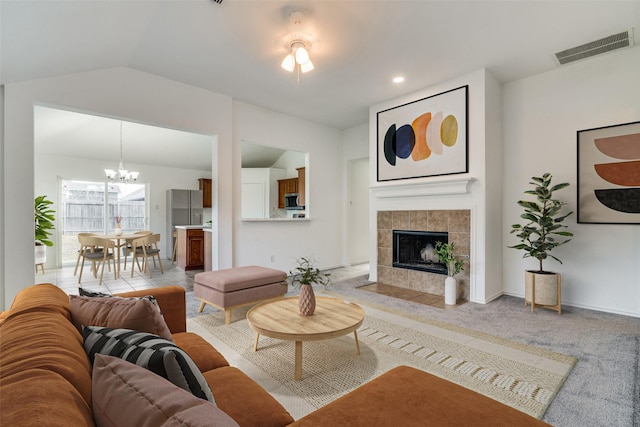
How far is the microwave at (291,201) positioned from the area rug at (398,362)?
4819 mm

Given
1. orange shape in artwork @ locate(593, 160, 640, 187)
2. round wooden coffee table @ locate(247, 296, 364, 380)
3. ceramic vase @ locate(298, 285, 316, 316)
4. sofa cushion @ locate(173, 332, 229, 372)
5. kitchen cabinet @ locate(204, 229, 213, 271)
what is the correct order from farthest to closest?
kitchen cabinet @ locate(204, 229, 213, 271) < orange shape in artwork @ locate(593, 160, 640, 187) < ceramic vase @ locate(298, 285, 316, 316) < round wooden coffee table @ locate(247, 296, 364, 380) < sofa cushion @ locate(173, 332, 229, 372)

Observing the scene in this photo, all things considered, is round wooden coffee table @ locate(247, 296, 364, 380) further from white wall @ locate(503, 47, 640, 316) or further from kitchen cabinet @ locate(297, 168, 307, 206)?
kitchen cabinet @ locate(297, 168, 307, 206)

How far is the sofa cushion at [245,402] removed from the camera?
40.3 inches

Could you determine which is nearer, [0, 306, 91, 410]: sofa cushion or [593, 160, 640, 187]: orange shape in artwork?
[0, 306, 91, 410]: sofa cushion

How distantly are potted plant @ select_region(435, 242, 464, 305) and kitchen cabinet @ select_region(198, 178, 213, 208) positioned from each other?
6633mm

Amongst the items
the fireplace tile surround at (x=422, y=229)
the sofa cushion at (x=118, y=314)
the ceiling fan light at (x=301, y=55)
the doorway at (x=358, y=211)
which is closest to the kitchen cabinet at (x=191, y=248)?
the doorway at (x=358, y=211)

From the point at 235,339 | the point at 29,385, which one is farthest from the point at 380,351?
the point at 29,385

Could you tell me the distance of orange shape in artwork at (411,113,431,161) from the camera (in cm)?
418

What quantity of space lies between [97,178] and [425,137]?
23.7 feet

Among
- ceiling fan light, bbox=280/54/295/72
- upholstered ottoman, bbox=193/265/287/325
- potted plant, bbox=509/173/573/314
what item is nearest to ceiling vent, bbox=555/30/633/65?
potted plant, bbox=509/173/573/314

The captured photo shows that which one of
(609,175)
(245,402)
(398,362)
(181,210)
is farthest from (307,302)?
(181,210)

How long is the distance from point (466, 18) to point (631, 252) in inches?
120

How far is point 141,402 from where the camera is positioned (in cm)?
63

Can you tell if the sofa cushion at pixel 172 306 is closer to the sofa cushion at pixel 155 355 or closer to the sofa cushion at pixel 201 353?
the sofa cushion at pixel 201 353
